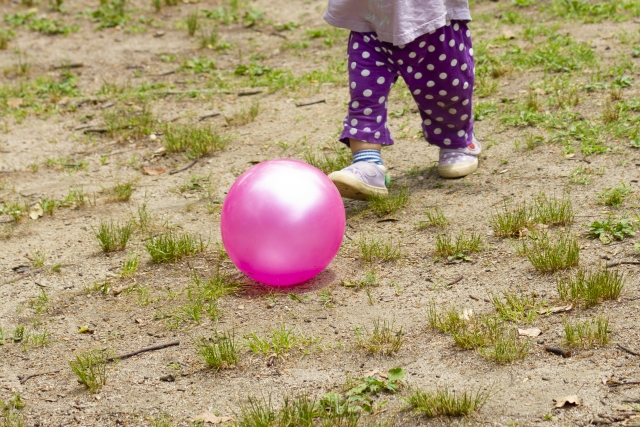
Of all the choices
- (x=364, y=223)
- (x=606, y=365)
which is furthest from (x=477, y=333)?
(x=364, y=223)

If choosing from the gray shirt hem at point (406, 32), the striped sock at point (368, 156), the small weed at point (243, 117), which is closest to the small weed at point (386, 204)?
the striped sock at point (368, 156)

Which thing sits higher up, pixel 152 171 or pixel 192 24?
pixel 192 24

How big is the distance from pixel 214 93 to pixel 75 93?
1.23 metres

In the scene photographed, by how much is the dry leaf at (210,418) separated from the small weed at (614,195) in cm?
238

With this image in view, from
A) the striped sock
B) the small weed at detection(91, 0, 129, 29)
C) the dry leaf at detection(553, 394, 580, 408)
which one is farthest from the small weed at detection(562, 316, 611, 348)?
the small weed at detection(91, 0, 129, 29)

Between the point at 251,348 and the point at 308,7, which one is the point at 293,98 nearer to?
the point at 308,7

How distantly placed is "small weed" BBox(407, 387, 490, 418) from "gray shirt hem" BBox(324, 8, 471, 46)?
2.07m

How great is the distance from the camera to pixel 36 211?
5148 mm

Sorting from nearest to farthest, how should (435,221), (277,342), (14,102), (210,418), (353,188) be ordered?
(210,418)
(277,342)
(435,221)
(353,188)
(14,102)

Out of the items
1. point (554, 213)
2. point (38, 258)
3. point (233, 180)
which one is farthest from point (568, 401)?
point (233, 180)

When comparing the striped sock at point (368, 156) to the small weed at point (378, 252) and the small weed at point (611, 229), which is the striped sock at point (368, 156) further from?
the small weed at point (611, 229)

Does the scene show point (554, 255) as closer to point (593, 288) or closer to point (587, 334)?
point (593, 288)

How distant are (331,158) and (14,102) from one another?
3.12 m

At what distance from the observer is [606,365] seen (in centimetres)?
299
